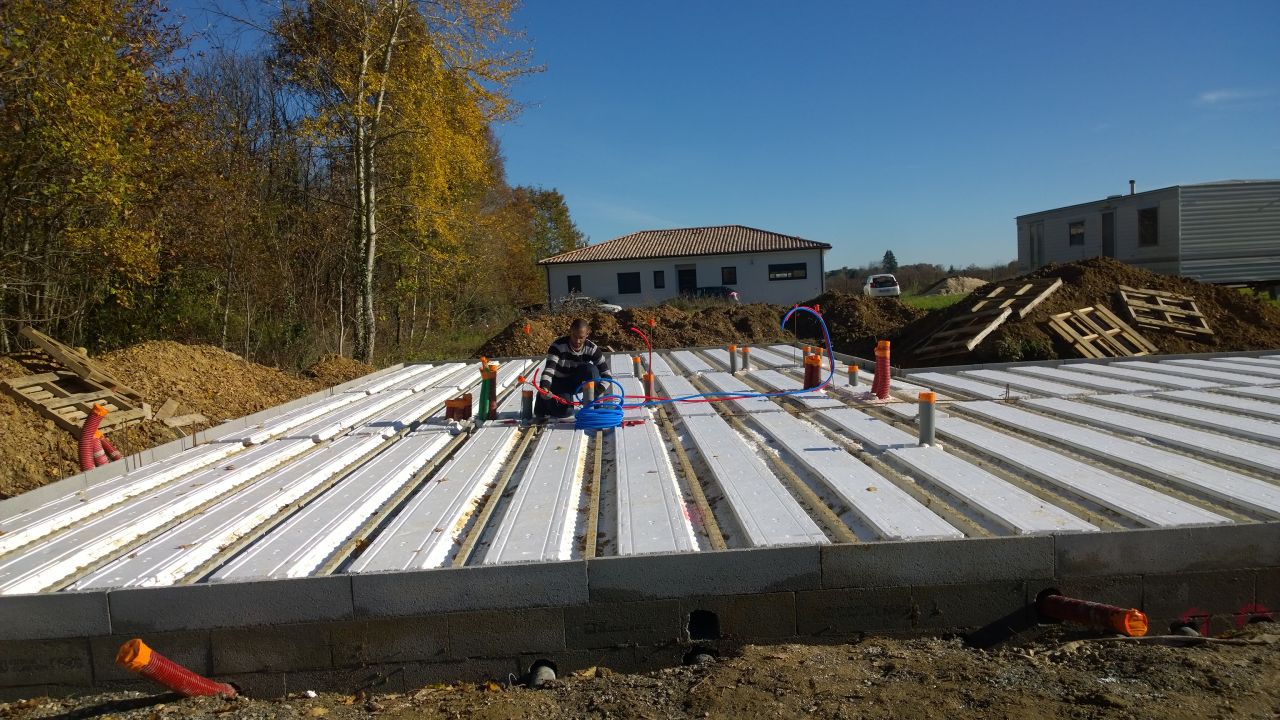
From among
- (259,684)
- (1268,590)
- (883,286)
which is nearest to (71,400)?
(259,684)

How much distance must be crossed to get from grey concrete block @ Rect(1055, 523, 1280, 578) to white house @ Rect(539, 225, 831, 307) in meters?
29.6

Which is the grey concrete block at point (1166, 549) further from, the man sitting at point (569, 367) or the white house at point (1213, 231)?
the white house at point (1213, 231)

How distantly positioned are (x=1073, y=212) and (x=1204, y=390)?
59.3ft

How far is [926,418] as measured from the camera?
482 centimetres

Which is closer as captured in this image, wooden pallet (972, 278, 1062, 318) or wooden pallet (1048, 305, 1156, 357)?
wooden pallet (1048, 305, 1156, 357)

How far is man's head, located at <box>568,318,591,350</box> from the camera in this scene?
6367 millimetres

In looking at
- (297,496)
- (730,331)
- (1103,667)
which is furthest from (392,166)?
(1103,667)

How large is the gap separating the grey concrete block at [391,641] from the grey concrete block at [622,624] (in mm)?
535

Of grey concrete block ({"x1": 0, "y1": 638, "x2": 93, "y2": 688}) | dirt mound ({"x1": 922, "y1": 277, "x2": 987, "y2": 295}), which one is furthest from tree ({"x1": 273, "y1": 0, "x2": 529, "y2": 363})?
dirt mound ({"x1": 922, "y1": 277, "x2": 987, "y2": 295})

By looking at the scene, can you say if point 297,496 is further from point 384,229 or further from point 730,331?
point 730,331

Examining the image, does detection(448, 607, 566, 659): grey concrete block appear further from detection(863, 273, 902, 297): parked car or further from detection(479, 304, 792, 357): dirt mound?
detection(863, 273, 902, 297): parked car

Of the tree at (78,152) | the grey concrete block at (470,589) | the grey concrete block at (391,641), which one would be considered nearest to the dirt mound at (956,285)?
the tree at (78,152)

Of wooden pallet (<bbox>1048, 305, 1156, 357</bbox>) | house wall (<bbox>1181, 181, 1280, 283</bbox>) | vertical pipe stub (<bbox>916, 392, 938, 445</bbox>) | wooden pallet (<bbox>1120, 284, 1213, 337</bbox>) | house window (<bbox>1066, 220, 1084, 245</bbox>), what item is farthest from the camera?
house window (<bbox>1066, 220, 1084, 245</bbox>)

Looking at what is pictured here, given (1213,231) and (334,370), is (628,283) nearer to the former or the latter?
(1213,231)
